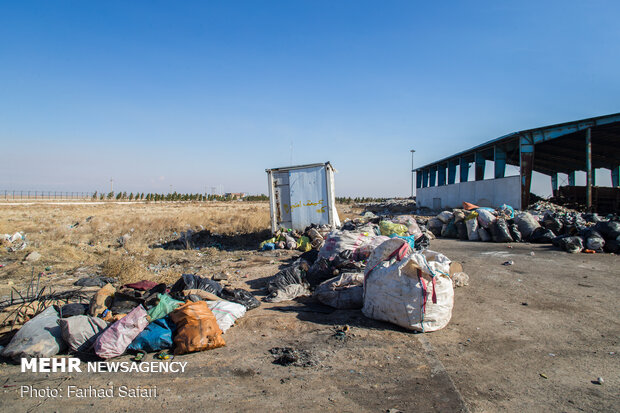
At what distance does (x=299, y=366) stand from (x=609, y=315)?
3.65 m

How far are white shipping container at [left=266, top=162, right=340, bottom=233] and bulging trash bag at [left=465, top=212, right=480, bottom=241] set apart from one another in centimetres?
394

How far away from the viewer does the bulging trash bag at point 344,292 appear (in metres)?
4.38

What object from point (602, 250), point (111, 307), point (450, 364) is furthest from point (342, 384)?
point (602, 250)

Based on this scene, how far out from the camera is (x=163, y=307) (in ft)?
12.1

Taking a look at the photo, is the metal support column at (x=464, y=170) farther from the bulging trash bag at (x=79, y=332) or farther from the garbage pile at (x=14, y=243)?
the bulging trash bag at (x=79, y=332)

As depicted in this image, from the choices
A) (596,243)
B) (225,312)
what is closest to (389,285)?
(225,312)

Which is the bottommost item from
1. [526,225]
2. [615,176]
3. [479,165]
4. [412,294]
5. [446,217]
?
[412,294]

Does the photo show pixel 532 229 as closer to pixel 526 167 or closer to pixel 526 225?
pixel 526 225

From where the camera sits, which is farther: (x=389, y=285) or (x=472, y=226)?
(x=472, y=226)

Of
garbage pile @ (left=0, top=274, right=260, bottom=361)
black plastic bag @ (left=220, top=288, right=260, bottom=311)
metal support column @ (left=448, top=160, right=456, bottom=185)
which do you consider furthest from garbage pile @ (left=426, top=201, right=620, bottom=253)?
metal support column @ (left=448, top=160, right=456, bottom=185)

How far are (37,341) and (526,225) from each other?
35.0 feet

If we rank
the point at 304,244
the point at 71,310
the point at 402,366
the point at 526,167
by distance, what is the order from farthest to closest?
the point at 526,167, the point at 304,244, the point at 71,310, the point at 402,366

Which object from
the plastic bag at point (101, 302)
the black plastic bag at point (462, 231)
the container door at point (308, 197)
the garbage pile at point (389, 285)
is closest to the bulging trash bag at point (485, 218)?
the black plastic bag at point (462, 231)

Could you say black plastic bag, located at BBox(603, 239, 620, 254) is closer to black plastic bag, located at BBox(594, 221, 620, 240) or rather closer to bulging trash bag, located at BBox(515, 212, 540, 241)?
black plastic bag, located at BBox(594, 221, 620, 240)
